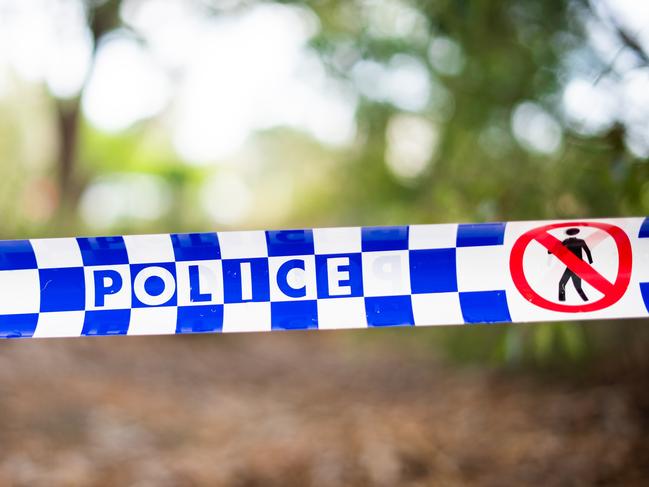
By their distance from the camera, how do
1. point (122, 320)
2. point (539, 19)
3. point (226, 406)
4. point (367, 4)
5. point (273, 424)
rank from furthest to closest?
point (367, 4) < point (226, 406) < point (273, 424) < point (539, 19) < point (122, 320)

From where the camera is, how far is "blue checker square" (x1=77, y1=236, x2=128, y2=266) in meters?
1.62

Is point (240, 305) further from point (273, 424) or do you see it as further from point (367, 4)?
point (367, 4)

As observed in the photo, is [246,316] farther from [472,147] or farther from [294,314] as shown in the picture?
[472,147]

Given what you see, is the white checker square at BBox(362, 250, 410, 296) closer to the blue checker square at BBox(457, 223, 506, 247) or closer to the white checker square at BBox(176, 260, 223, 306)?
the blue checker square at BBox(457, 223, 506, 247)

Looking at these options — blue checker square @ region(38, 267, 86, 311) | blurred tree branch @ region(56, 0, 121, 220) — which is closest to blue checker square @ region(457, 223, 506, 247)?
blue checker square @ region(38, 267, 86, 311)

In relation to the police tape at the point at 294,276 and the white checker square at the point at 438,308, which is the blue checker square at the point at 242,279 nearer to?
the police tape at the point at 294,276

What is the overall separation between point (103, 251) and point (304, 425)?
92.1 inches

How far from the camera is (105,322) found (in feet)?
5.25

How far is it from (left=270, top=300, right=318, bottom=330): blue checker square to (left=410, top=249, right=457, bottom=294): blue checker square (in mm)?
256

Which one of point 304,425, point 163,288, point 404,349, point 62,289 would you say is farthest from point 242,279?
point 404,349

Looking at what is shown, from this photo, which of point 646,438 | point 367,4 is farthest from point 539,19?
point 646,438

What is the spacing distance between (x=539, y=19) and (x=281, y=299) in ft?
8.25

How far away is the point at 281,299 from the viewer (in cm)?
161

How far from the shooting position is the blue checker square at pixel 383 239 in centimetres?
161
